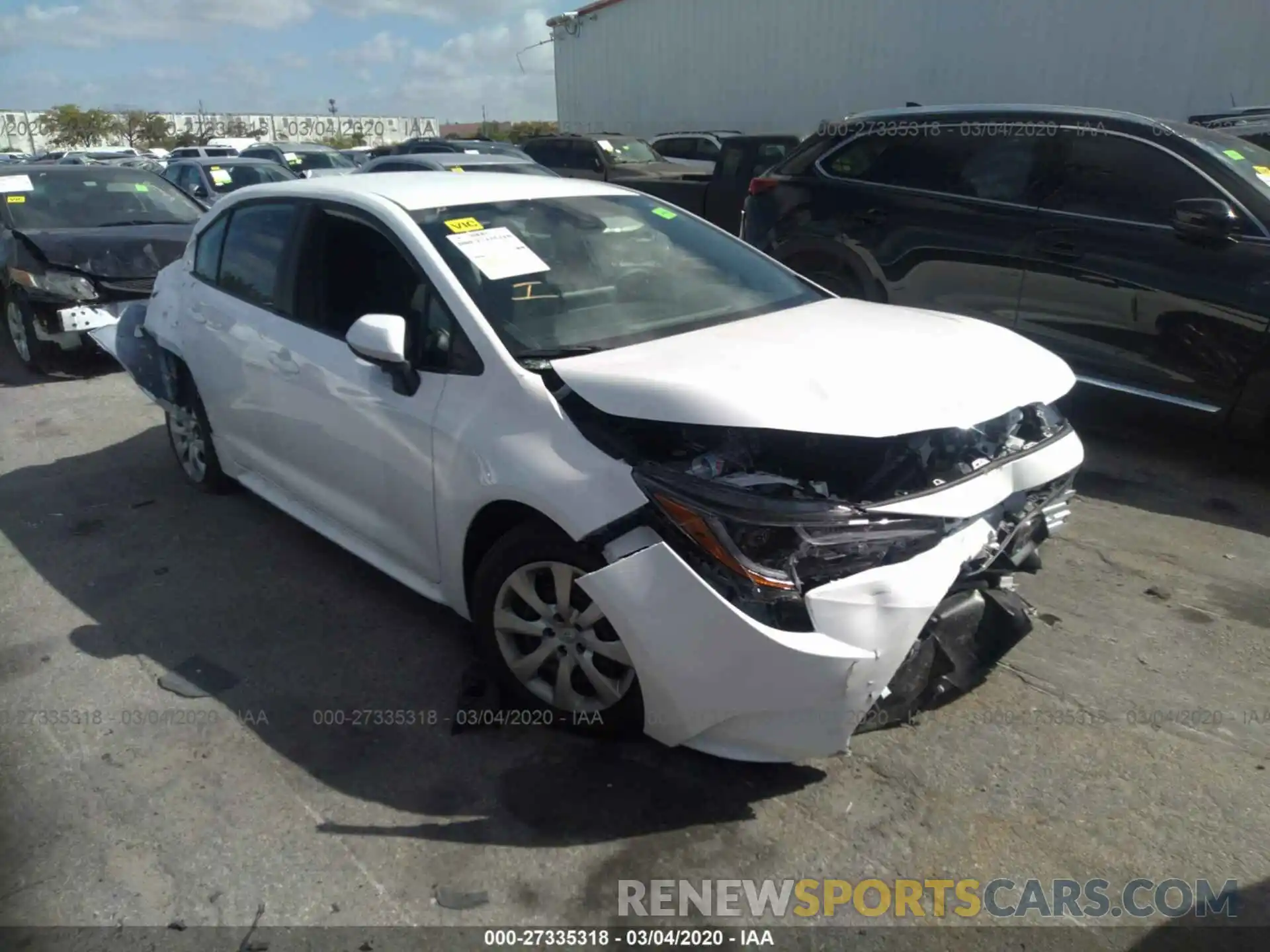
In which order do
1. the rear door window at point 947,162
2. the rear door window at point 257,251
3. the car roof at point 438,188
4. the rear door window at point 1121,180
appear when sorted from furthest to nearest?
the rear door window at point 947,162
the rear door window at point 1121,180
the rear door window at point 257,251
the car roof at point 438,188

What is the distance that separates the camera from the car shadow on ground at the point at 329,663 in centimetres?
284

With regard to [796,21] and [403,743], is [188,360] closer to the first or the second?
[403,743]

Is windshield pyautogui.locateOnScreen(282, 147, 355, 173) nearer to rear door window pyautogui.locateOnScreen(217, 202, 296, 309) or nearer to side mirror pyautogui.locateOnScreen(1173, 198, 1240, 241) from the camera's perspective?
rear door window pyautogui.locateOnScreen(217, 202, 296, 309)

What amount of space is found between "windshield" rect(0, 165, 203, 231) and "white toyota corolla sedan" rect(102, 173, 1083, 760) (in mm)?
5408

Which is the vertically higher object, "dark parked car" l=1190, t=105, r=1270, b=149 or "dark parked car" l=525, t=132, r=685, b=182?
"dark parked car" l=1190, t=105, r=1270, b=149

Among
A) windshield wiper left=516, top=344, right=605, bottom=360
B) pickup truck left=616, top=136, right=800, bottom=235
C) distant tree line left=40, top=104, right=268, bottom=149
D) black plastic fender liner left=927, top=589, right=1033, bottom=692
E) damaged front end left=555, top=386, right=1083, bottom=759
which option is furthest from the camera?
distant tree line left=40, top=104, right=268, bottom=149

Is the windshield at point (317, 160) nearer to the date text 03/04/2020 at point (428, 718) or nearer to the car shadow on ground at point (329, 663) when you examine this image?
the car shadow on ground at point (329, 663)

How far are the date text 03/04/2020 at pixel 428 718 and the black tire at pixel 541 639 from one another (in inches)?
1.4

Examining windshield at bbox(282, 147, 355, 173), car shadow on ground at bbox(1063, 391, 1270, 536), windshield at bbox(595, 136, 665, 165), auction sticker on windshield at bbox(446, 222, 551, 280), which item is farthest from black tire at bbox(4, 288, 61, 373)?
windshield at bbox(282, 147, 355, 173)

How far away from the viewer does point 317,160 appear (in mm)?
19297

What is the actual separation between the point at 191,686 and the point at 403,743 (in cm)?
93

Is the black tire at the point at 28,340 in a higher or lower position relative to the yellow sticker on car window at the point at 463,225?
lower

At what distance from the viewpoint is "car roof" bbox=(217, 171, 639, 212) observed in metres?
3.71

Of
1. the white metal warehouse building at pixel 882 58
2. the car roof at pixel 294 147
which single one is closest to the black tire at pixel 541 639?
the white metal warehouse building at pixel 882 58
